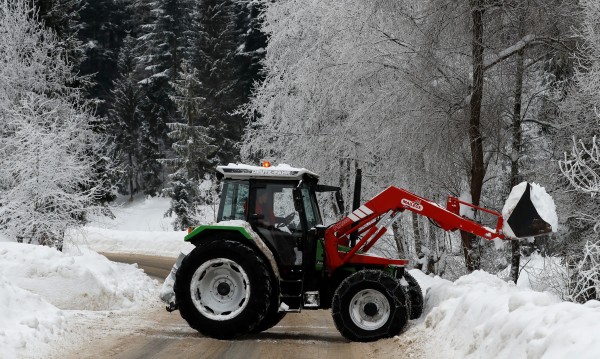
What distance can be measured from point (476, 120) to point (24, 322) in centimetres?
957

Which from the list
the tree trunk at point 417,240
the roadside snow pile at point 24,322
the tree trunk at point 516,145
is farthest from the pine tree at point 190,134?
the roadside snow pile at point 24,322

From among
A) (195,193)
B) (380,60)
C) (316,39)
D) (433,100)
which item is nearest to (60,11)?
(316,39)

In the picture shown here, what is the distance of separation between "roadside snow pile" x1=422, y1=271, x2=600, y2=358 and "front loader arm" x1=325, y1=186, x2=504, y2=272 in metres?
0.96

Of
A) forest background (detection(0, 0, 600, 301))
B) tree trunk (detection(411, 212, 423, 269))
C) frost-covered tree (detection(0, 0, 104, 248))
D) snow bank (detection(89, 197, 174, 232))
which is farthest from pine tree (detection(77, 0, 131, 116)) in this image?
tree trunk (detection(411, 212, 423, 269))

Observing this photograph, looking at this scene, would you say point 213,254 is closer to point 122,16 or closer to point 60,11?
point 60,11

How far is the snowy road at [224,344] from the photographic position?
799cm

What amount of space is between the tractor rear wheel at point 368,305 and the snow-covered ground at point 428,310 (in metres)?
0.25

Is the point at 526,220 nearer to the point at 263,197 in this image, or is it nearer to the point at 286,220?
the point at 286,220

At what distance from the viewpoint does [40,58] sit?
21.5 m

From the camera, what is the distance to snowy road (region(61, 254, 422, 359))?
7988 millimetres

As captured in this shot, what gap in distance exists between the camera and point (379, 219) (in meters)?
9.77

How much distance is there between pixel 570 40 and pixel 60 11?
17.0m

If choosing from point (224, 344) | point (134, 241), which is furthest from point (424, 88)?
point (134, 241)

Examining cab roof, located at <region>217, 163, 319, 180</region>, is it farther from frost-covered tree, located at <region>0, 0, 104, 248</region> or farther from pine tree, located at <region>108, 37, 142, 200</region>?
pine tree, located at <region>108, 37, 142, 200</region>
